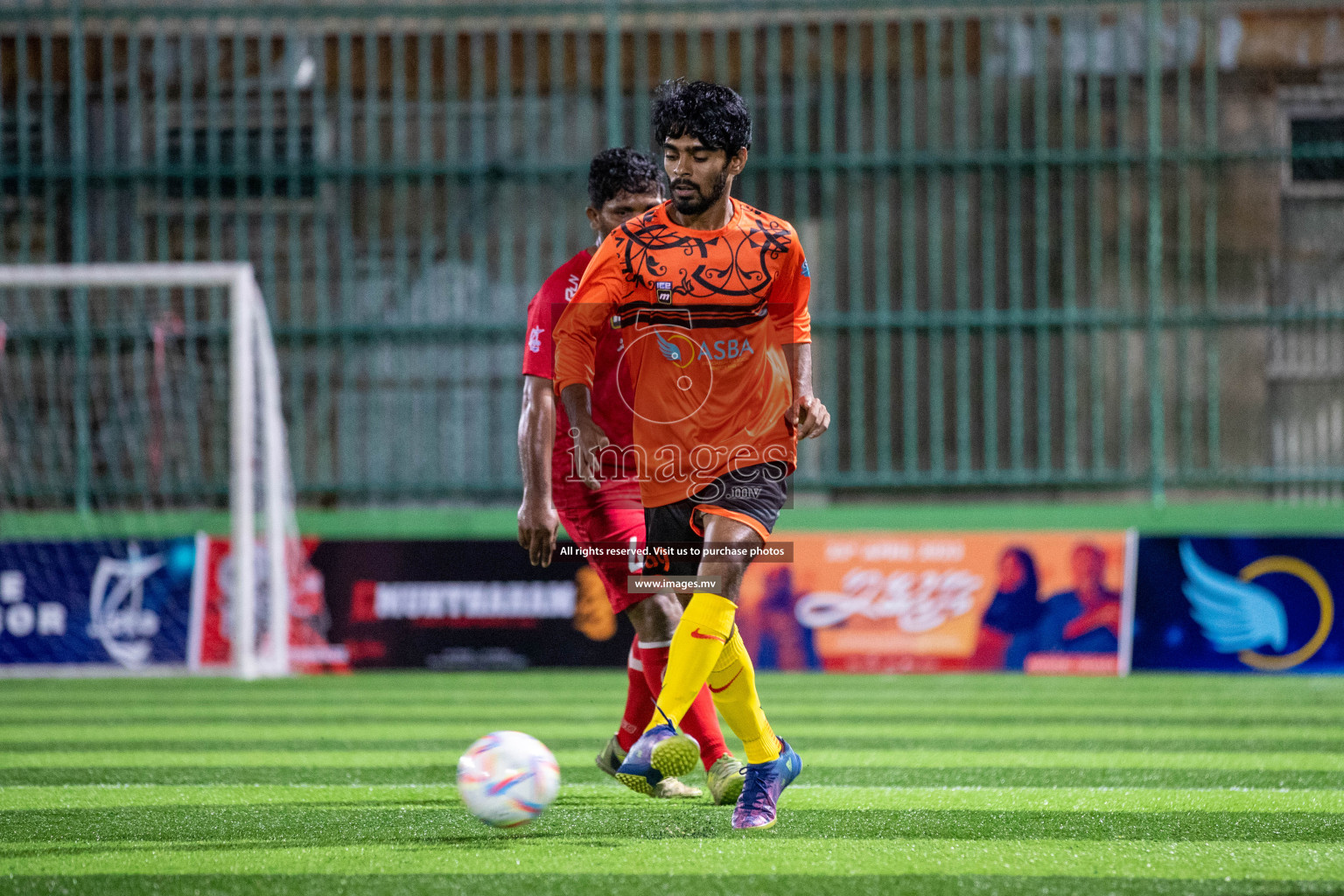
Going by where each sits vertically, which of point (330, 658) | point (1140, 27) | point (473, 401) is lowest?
point (330, 658)

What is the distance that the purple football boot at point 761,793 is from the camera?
3988 mm

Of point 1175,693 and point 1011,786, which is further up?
point 1011,786

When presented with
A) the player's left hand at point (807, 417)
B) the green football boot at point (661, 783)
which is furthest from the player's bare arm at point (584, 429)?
the green football boot at point (661, 783)

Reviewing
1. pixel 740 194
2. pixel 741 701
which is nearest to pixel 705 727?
pixel 741 701

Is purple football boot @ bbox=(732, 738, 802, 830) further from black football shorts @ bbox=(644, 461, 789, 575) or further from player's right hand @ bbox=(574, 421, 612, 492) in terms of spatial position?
player's right hand @ bbox=(574, 421, 612, 492)

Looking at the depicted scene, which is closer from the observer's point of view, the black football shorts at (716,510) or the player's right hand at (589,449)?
the black football shorts at (716,510)

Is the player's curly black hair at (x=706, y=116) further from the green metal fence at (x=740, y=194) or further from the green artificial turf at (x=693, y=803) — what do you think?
the green metal fence at (x=740, y=194)

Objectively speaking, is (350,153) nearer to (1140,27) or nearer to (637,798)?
(1140,27)

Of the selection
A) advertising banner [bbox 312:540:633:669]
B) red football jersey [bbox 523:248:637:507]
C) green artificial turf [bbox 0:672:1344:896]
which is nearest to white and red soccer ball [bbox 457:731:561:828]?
green artificial turf [bbox 0:672:1344:896]

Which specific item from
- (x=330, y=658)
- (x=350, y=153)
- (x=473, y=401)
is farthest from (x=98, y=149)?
(x=330, y=658)

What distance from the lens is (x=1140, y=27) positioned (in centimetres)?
1238

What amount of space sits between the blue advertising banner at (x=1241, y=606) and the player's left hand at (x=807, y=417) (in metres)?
6.97

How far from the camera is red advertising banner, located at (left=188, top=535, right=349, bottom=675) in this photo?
1065cm

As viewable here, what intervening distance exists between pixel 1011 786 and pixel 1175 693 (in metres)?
4.25
